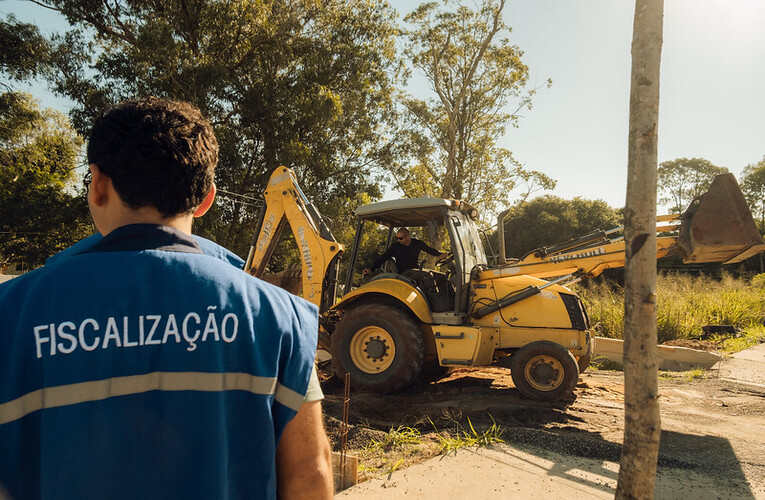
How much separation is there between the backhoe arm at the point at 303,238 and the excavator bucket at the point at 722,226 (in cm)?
465

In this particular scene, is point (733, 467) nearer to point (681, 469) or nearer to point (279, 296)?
point (681, 469)

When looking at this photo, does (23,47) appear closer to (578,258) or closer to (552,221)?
(578,258)

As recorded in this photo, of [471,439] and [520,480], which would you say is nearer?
[520,480]

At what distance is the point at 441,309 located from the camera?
7352mm

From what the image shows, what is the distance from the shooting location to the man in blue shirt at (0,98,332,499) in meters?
1.08

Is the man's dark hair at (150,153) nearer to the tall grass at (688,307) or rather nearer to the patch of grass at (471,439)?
the patch of grass at (471,439)

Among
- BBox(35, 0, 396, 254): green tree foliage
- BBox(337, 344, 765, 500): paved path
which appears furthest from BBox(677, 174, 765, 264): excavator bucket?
BBox(35, 0, 396, 254): green tree foliage

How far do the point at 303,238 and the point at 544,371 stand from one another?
4069mm

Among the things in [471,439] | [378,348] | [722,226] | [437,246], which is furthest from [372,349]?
[722,226]

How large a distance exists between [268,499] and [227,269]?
0.58 metres

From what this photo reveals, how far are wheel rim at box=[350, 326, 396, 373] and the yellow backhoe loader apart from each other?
1cm

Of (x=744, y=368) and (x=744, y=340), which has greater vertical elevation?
(x=744, y=340)

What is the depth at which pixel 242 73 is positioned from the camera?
634 inches

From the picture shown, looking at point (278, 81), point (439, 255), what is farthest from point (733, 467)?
point (278, 81)
